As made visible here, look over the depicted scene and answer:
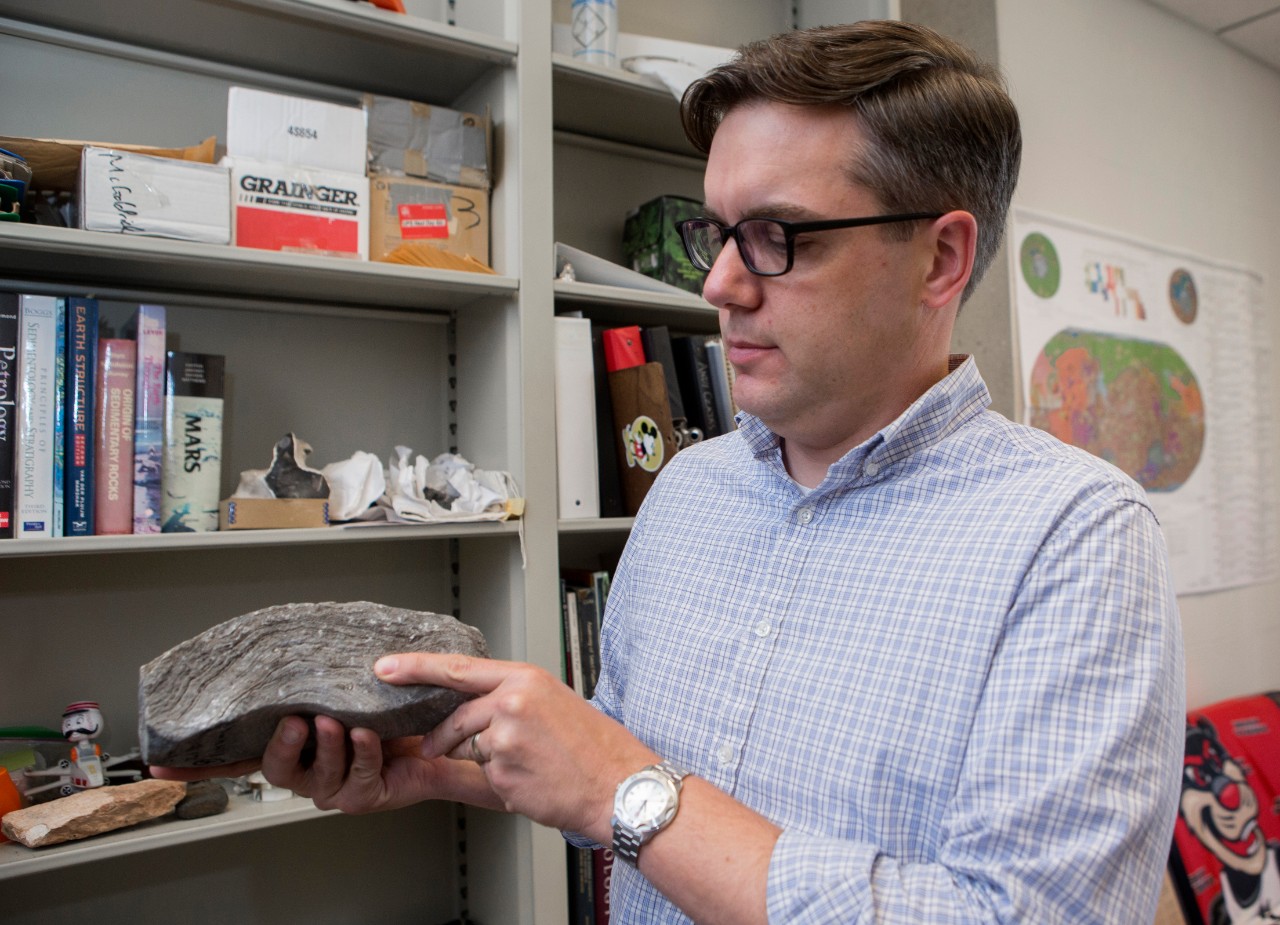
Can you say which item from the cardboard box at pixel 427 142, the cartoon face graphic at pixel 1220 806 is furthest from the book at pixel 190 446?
the cartoon face graphic at pixel 1220 806

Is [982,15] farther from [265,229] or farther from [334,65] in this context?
[265,229]

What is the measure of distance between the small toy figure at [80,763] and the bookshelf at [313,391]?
0.11 meters

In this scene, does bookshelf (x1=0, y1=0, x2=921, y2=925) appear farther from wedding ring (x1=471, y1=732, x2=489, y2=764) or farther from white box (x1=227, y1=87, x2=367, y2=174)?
wedding ring (x1=471, y1=732, x2=489, y2=764)

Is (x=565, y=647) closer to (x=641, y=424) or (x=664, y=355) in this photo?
(x=641, y=424)

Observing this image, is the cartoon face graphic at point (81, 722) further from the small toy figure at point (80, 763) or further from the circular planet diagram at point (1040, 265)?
the circular planet diagram at point (1040, 265)

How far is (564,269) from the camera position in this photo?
1.73 m

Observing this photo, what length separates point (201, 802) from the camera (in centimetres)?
139

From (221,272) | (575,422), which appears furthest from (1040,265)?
(221,272)

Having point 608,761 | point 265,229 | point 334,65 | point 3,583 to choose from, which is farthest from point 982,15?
point 3,583

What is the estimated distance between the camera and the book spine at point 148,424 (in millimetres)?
1342

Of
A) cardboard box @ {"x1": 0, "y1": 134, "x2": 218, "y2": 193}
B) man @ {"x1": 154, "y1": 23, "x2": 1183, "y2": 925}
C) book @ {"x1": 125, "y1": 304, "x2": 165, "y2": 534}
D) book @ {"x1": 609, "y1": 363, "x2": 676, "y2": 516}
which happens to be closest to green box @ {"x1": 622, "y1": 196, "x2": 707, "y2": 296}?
book @ {"x1": 609, "y1": 363, "x2": 676, "y2": 516}

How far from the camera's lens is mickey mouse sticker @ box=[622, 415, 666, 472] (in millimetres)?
1752

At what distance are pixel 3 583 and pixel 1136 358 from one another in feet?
10.0

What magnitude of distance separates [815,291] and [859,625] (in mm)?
343
